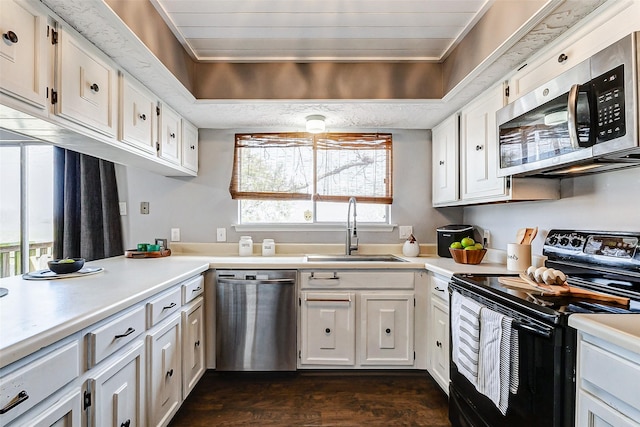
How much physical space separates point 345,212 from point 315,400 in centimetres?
157

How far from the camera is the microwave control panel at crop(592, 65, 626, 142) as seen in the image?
1.09m

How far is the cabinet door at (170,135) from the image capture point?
2.24m

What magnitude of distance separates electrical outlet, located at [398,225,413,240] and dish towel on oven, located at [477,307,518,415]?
151 cm

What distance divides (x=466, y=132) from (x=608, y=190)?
36.6 inches

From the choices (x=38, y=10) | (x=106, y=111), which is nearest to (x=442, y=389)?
(x=106, y=111)

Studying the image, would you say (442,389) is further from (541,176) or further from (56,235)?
(56,235)

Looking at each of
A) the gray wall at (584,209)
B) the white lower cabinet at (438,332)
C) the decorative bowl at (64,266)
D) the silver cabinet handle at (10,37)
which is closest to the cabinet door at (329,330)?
the white lower cabinet at (438,332)

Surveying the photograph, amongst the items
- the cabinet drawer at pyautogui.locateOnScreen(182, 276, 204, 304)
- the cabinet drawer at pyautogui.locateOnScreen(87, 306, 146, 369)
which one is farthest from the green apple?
the cabinet drawer at pyautogui.locateOnScreen(87, 306, 146, 369)

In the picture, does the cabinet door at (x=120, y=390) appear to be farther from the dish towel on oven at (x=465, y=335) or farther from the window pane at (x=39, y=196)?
the window pane at (x=39, y=196)

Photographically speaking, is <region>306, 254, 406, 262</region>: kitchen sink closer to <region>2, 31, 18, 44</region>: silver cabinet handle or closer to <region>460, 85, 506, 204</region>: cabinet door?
<region>460, 85, 506, 204</region>: cabinet door

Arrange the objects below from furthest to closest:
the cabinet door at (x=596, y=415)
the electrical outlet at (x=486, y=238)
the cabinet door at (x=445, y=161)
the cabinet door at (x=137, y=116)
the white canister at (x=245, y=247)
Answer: the white canister at (x=245, y=247) → the electrical outlet at (x=486, y=238) → the cabinet door at (x=445, y=161) → the cabinet door at (x=137, y=116) → the cabinet door at (x=596, y=415)

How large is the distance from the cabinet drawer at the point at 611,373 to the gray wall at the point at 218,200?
2.00m

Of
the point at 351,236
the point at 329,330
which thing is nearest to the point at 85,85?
the point at 329,330

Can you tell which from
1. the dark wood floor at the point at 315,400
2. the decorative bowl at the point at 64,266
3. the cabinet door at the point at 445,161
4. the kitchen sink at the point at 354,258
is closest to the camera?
the decorative bowl at the point at 64,266
